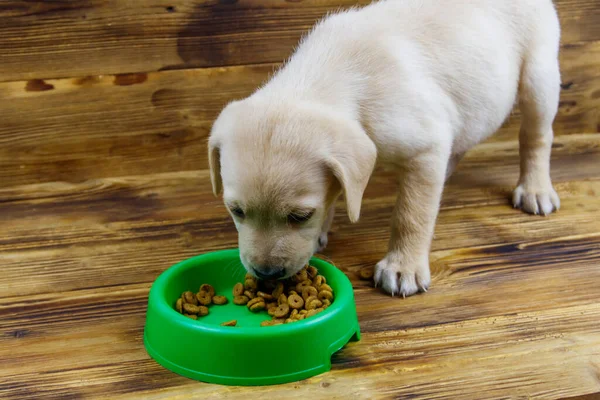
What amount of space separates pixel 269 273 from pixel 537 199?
1.78m

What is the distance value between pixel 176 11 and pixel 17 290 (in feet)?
6.02

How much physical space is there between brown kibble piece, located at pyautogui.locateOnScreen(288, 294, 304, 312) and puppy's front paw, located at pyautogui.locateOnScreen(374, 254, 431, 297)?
1.50 feet

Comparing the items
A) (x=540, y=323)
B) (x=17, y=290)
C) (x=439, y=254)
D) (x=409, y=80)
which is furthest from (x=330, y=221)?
(x=17, y=290)

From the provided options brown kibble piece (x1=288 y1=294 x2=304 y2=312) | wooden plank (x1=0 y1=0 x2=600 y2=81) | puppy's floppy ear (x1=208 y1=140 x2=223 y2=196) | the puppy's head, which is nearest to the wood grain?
brown kibble piece (x1=288 y1=294 x2=304 y2=312)

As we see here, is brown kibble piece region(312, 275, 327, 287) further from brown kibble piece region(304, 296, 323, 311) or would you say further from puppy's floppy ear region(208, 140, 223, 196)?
puppy's floppy ear region(208, 140, 223, 196)

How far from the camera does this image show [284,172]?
2.39 meters

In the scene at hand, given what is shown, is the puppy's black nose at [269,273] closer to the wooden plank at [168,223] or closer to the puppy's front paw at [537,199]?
the wooden plank at [168,223]

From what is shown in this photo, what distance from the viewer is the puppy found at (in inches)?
96.2

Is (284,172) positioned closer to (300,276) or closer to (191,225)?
(300,276)

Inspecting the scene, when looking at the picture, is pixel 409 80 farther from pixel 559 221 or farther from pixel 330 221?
pixel 559 221

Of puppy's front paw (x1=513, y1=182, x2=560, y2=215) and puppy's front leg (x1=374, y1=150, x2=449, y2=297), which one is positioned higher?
puppy's front leg (x1=374, y1=150, x2=449, y2=297)

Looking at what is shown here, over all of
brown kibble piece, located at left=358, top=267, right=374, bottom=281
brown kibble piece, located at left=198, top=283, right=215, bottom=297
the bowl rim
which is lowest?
brown kibble piece, located at left=358, top=267, right=374, bottom=281

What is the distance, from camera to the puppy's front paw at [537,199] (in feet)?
11.9

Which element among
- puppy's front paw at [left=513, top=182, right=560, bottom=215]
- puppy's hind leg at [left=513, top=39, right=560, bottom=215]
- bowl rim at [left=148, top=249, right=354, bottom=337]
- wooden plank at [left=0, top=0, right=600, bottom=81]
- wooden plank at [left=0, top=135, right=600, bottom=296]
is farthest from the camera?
wooden plank at [left=0, top=0, right=600, bottom=81]
